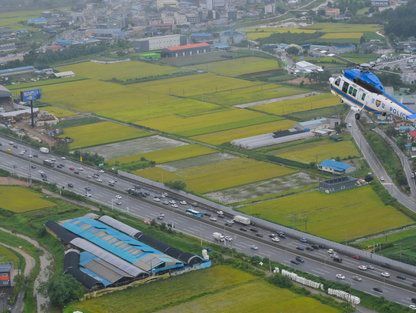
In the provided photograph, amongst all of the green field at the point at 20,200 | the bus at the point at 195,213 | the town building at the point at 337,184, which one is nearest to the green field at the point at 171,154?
the green field at the point at 20,200

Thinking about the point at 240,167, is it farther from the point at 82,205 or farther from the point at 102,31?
the point at 102,31

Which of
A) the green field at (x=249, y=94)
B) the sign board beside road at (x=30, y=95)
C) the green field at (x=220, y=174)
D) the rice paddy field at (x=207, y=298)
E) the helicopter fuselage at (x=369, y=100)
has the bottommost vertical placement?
the rice paddy field at (x=207, y=298)

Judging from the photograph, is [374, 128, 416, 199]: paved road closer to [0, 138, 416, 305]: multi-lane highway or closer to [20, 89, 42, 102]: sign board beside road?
[0, 138, 416, 305]: multi-lane highway

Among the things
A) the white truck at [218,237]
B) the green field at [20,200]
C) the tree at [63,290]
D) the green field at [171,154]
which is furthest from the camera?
the green field at [171,154]

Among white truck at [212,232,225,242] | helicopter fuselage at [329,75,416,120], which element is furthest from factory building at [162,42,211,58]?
helicopter fuselage at [329,75,416,120]

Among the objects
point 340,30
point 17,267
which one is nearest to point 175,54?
point 340,30

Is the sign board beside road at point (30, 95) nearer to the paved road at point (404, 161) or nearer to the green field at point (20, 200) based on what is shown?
the green field at point (20, 200)
